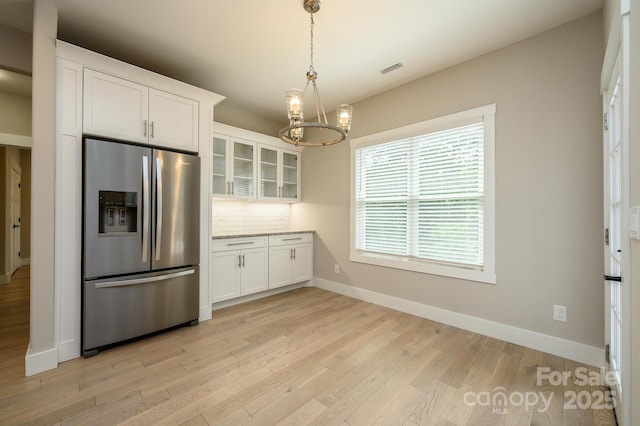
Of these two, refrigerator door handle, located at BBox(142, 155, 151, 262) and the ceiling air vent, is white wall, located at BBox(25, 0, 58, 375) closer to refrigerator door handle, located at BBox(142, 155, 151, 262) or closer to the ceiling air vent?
refrigerator door handle, located at BBox(142, 155, 151, 262)

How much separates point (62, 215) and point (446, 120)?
362cm

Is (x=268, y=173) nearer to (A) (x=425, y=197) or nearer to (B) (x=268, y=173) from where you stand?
(B) (x=268, y=173)

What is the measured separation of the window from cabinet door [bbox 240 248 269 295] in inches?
49.5

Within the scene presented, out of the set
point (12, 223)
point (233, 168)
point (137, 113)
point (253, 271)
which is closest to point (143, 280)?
point (253, 271)

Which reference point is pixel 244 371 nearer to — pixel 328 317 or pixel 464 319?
pixel 328 317

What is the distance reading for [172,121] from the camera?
2.73 metres

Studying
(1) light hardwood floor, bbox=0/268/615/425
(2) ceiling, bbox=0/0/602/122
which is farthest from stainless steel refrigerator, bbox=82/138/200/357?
(2) ceiling, bbox=0/0/602/122

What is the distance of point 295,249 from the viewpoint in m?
4.18

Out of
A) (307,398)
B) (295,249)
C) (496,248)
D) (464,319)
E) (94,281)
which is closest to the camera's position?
(307,398)

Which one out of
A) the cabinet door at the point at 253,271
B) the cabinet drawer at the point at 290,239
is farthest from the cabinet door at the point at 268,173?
the cabinet door at the point at 253,271

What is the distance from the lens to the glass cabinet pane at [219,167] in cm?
369

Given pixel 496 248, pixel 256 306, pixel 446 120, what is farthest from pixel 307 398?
pixel 446 120

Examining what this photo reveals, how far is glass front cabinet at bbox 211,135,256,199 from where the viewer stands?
3.71 meters

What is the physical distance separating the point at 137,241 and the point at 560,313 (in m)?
3.71
